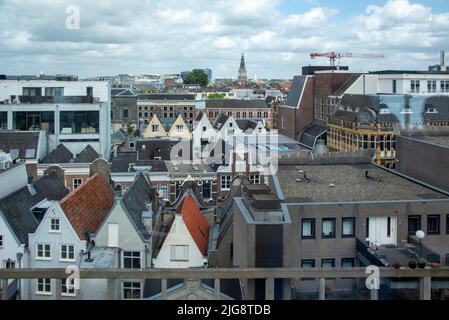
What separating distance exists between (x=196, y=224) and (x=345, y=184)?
269 inches

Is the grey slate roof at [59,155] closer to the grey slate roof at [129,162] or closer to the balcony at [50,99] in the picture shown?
the grey slate roof at [129,162]

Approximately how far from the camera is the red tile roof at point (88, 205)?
77.3 feet

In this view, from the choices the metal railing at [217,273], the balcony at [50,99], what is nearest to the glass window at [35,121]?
the balcony at [50,99]

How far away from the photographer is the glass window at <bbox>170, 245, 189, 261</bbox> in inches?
956

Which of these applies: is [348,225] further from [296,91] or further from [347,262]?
[296,91]

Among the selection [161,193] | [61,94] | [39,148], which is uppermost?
[61,94]

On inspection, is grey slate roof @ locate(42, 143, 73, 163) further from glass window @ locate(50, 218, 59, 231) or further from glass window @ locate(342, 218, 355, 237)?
glass window @ locate(342, 218, 355, 237)

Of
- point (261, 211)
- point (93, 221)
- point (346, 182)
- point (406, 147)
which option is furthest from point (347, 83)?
point (261, 211)

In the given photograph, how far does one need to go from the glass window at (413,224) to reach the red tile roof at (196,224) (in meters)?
8.22

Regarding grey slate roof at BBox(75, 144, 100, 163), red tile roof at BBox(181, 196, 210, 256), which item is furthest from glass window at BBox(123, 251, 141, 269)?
grey slate roof at BBox(75, 144, 100, 163)

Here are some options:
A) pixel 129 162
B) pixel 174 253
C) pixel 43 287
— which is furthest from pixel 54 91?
pixel 43 287
